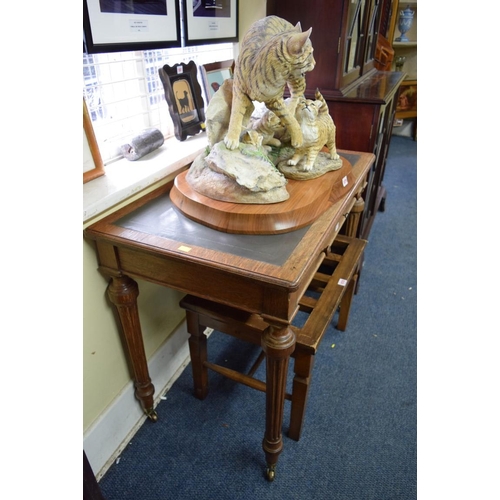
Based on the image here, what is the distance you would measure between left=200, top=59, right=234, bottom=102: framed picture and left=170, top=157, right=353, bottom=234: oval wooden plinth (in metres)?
0.61

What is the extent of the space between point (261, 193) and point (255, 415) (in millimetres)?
864

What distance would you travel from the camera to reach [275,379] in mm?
987

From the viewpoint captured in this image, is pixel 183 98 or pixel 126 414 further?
pixel 183 98

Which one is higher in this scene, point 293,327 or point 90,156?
point 90,156

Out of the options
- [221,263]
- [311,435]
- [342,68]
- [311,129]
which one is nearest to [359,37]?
[342,68]

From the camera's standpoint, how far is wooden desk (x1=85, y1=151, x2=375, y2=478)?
827 mm

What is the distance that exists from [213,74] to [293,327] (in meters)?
1.07

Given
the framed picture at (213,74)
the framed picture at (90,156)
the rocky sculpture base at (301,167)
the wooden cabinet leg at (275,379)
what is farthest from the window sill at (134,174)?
the wooden cabinet leg at (275,379)

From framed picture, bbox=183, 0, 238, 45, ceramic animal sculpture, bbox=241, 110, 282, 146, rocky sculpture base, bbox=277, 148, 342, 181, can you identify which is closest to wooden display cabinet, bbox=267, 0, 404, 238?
framed picture, bbox=183, 0, 238, 45

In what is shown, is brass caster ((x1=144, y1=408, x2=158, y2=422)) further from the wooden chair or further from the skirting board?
the wooden chair

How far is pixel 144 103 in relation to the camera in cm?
135

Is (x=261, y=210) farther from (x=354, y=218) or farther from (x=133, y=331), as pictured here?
(x=354, y=218)

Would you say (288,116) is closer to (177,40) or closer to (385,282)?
(177,40)

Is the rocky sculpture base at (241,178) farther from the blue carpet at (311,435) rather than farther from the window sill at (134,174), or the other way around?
the blue carpet at (311,435)
